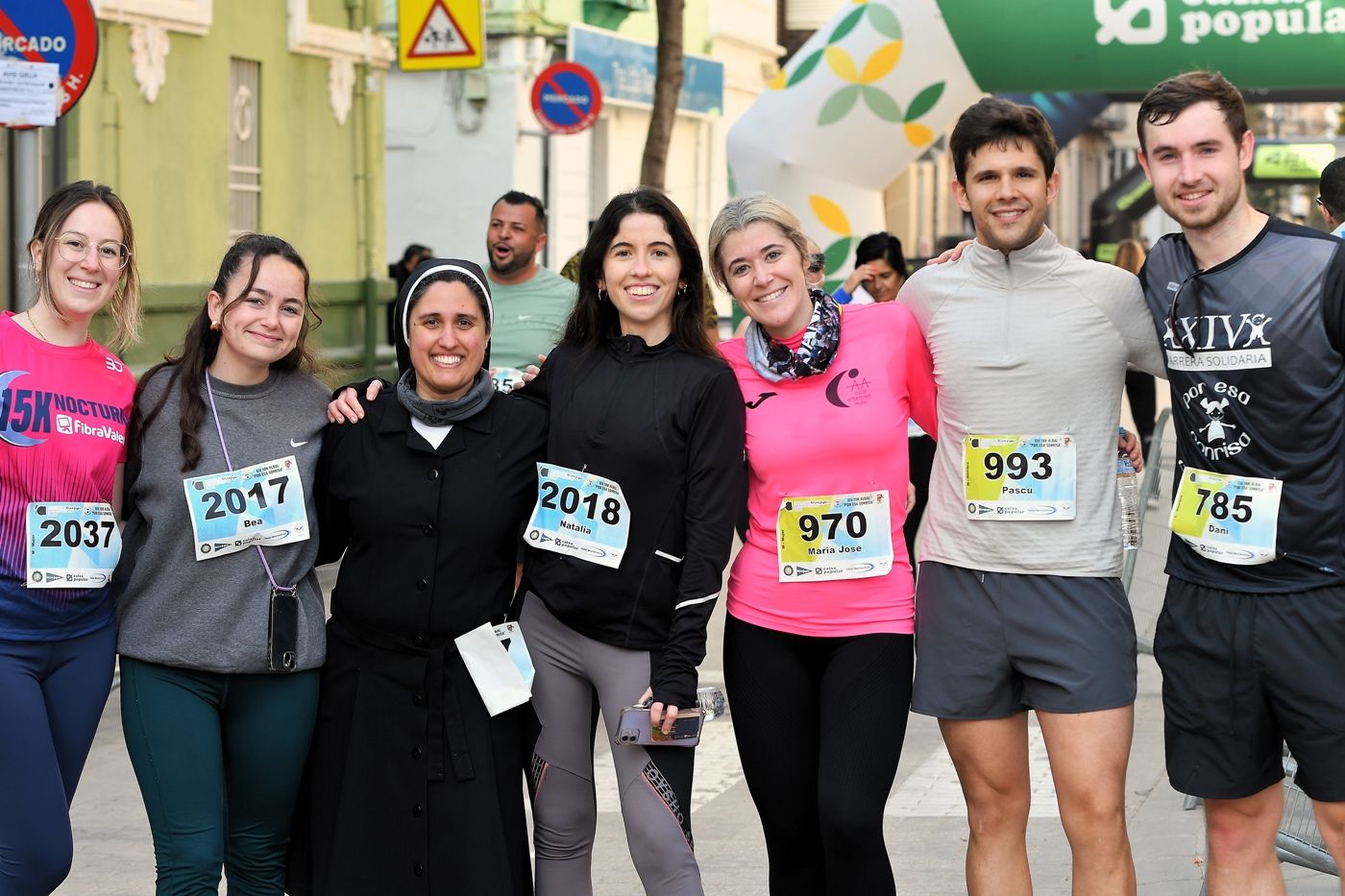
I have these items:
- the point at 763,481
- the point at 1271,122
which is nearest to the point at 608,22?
the point at 763,481

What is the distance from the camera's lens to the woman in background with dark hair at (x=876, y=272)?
9.52m

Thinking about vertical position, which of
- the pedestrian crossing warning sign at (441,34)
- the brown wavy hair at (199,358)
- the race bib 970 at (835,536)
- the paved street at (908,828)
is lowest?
the paved street at (908,828)

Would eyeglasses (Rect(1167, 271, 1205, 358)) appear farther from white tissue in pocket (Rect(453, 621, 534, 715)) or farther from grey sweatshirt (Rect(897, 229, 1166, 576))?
white tissue in pocket (Rect(453, 621, 534, 715))

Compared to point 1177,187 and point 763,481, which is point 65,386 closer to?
point 763,481

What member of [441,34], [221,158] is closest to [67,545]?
[221,158]

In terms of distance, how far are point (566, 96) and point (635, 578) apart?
11.8 meters

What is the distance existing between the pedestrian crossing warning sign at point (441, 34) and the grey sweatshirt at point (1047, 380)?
411 inches

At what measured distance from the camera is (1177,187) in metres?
3.78

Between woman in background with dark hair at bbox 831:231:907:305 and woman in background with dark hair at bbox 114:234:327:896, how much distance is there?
570 cm

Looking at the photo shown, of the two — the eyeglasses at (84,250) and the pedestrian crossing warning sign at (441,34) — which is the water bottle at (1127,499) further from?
the pedestrian crossing warning sign at (441,34)

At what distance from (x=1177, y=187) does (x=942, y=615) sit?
1055 mm

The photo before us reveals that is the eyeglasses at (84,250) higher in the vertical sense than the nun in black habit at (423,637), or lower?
higher

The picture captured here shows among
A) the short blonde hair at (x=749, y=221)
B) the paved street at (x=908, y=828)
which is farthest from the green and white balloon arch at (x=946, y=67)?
the short blonde hair at (x=749, y=221)

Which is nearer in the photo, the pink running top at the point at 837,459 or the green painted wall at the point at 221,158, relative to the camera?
the pink running top at the point at 837,459
